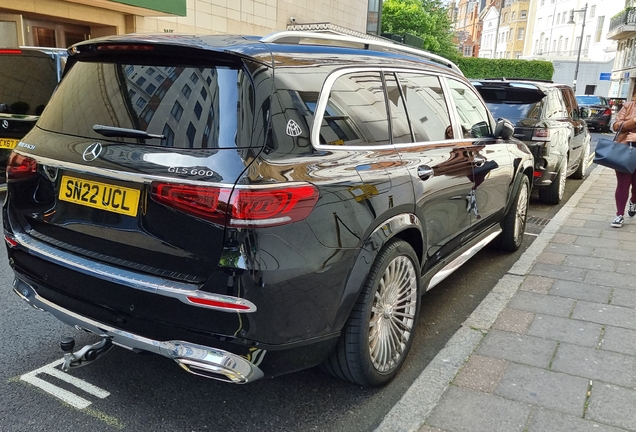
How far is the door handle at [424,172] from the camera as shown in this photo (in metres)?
3.23

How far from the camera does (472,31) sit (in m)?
117

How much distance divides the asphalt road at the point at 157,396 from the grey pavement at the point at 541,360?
0.71ft

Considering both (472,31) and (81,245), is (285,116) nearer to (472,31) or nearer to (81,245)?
(81,245)

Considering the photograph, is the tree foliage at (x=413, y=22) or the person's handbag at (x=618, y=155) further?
the tree foliage at (x=413, y=22)

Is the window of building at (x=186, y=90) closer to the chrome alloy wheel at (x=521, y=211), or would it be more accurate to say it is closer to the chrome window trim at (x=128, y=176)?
the chrome window trim at (x=128, y=176)

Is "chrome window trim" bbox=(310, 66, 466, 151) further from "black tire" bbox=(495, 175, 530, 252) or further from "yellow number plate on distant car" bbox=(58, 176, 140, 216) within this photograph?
"black tire" bbox=(495, 175, 530, 252)

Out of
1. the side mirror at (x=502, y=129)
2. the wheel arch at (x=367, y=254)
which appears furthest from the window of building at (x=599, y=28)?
the wheel arch at (x=367, y=254)

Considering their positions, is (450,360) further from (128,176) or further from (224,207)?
(128,176)

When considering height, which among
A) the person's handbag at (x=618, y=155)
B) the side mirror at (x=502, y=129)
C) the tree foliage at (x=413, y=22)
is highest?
the tree foliage at (x=413, y=22)

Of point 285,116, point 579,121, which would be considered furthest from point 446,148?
point 579,121

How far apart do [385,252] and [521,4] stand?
92215 millimetres

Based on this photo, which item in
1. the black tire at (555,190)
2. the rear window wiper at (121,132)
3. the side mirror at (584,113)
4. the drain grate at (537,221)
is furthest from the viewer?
the side mirror at (584,113)

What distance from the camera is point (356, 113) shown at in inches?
114

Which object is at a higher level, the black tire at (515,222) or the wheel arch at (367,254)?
the wheel arch at (367,254)
